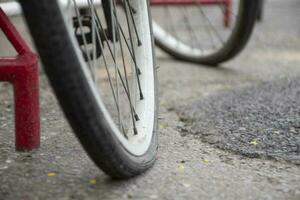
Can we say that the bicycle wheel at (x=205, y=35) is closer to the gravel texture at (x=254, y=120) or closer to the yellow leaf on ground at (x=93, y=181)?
the gravel texture at (x=254, y=120)

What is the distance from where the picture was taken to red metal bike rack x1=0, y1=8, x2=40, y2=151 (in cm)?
133

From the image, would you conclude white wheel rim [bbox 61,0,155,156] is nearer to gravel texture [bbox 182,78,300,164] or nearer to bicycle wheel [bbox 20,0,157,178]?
bicycle wheel [bbox 20,0,157,178]

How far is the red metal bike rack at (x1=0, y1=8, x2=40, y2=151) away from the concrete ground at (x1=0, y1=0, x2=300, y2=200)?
0.09m

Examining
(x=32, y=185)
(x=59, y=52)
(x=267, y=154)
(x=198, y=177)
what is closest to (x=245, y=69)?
(x=267, y=154)

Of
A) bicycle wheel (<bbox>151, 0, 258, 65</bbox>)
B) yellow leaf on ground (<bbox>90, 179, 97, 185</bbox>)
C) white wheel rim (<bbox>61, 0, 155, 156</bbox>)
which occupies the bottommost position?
bicycle wheel (<bbox>151, 0, 258, 65</bbox>)

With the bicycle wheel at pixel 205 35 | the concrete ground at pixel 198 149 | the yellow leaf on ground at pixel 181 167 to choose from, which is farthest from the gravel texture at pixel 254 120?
the bicycle wheel at pixel 205 35

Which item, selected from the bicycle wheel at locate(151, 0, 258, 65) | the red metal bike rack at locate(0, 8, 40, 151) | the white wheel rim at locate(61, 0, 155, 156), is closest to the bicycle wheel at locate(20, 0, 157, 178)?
the white wheel rim at locate(61, 0, 155, 156)

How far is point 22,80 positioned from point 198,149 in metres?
0.51

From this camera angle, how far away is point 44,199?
1.15 m

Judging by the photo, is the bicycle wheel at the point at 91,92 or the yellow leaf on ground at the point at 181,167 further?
the yellow leaf on ground at the point at 181,167

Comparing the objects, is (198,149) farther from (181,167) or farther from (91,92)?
(91,92)

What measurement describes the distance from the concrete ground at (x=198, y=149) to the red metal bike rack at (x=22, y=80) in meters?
0.09

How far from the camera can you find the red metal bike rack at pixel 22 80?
1.33 meters

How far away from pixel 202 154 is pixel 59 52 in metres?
0.60
